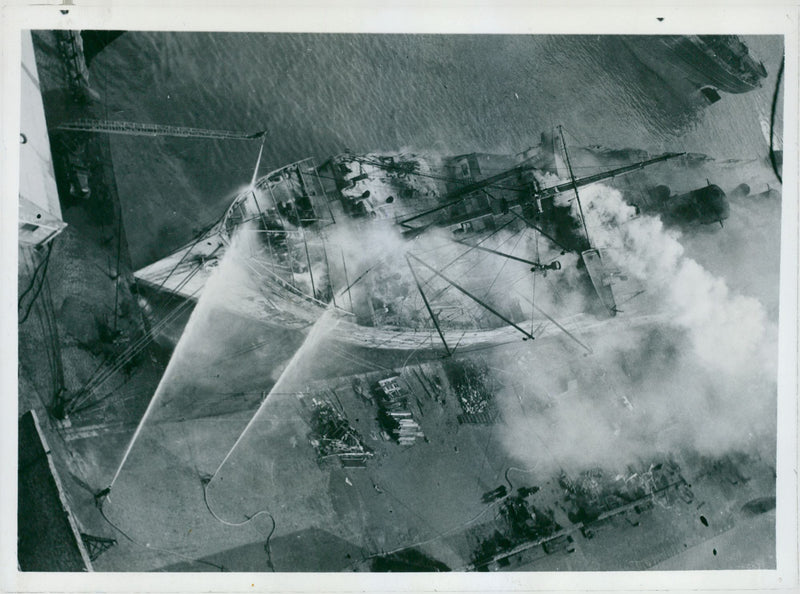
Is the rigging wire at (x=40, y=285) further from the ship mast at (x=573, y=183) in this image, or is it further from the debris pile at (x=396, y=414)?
the ship mast at (x=573, y=183)

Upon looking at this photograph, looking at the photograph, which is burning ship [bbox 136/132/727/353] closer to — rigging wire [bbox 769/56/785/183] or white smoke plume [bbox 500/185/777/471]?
white smoke plume [bbox 500/185/777/471]

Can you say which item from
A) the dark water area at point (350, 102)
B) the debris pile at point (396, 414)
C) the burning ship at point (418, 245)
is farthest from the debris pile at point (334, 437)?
the dark water area at point (350, 102)

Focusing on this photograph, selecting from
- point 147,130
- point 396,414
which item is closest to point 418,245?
point 396,414

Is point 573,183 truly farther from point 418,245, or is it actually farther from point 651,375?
point 651,375

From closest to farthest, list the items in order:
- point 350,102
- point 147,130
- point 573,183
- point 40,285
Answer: point 40,285, point 147,130, point 350,102, point 573,183

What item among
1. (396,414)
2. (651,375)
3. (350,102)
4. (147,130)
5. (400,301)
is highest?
(147,130)

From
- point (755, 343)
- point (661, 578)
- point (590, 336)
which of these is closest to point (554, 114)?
point (590, 336)

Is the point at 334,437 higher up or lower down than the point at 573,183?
lower down
